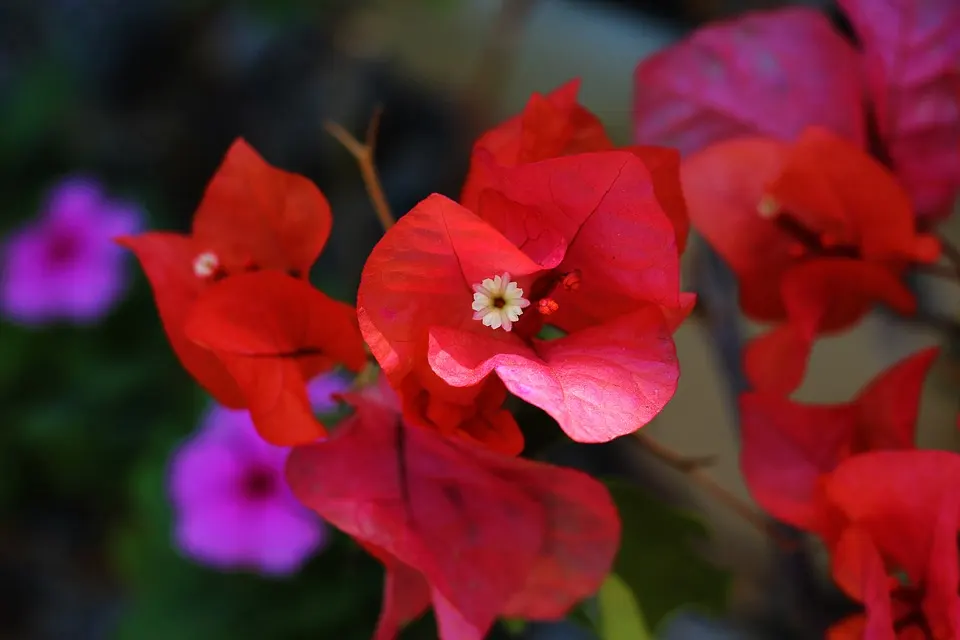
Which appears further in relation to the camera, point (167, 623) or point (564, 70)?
point (564, 70)

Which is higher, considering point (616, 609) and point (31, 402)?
point (616, 609)

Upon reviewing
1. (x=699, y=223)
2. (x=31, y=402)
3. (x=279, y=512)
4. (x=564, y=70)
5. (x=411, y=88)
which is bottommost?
(x=31, y=402)

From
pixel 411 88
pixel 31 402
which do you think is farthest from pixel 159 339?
pixel 411 88

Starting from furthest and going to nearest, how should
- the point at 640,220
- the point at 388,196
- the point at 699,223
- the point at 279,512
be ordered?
the point at 388,196, the point at 279,512, the point at 699,223, the point at 640,220

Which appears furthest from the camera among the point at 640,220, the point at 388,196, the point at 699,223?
the point at 388,196

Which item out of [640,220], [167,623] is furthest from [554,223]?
[167,623]

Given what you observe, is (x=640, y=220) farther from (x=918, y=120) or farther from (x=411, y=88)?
(x=411, y=88)

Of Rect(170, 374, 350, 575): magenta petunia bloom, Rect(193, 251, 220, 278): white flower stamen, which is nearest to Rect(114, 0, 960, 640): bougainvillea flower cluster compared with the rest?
Rect(193, 251, 220, 278): white flower stamen
